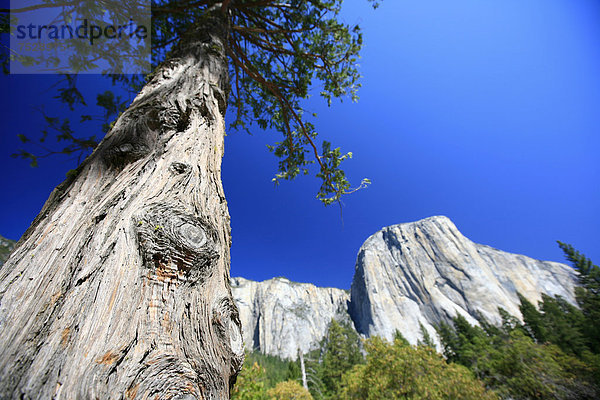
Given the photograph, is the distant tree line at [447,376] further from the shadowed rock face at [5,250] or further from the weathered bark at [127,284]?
the weathered bark at [127,284]

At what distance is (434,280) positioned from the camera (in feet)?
180

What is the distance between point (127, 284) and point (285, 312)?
215 feet

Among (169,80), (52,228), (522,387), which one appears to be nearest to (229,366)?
(52,228)

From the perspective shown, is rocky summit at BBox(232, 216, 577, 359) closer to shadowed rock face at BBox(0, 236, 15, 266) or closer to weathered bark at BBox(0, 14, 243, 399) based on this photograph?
shadowed rock face at BBox(0, 236, 15, 266)

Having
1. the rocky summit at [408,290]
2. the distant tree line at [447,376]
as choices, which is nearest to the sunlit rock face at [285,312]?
the rocky summit at [408,290]

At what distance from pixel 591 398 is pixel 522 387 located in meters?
2.47

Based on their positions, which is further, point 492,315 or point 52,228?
point 492,315

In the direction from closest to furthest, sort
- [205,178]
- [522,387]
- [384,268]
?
[205,178] → [522,387] → [384,268]

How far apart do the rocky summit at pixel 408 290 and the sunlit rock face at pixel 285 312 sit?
235mm

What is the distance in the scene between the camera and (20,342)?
0.59m

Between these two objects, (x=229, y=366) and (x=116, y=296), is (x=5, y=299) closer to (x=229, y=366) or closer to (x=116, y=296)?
(x=116, y=296)

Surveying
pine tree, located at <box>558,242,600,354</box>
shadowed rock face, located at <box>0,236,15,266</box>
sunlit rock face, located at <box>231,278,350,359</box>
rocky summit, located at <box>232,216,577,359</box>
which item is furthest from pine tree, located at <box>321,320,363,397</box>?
shadowed rock face, located at <box>0,236,15,266</box>

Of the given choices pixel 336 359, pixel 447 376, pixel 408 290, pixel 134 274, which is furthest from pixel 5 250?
pixel 408 290

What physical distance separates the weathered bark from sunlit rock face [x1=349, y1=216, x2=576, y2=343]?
5443cm
